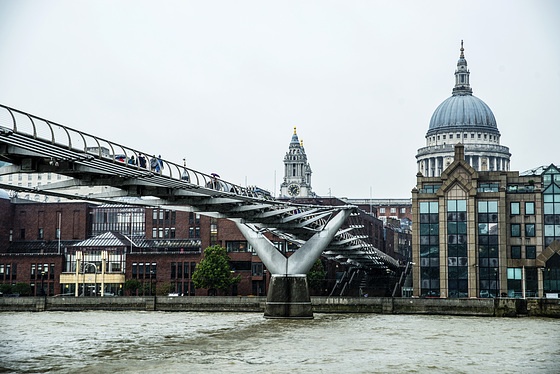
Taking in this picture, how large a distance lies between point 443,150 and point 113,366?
150m

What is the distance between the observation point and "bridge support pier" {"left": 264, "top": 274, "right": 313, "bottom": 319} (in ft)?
206

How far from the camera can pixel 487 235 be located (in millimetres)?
84438

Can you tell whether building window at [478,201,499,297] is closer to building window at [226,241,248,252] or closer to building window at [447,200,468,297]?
building window at [447,200,468,297]

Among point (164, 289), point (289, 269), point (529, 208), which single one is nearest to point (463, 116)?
point (164, 289)

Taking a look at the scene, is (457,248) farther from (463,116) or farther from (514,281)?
(463,116)

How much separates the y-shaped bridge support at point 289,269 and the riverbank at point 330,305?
36.9ft

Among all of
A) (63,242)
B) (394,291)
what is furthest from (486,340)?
(63,242)

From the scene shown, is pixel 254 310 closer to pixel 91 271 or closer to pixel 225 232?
pixel 225 232

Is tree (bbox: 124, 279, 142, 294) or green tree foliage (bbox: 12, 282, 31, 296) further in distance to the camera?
green tree foliage (bbox: 12, 282, 31, 296)

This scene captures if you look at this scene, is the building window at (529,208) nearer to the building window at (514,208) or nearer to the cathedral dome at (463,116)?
the building window at (514,208)

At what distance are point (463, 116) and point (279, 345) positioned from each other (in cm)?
14498

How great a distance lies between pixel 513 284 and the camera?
83.1 m

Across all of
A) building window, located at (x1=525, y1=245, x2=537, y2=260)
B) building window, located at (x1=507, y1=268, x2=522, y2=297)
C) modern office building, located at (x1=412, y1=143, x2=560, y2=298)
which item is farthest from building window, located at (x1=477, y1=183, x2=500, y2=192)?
building window, located at (x1=507, y1=268, x2=522, y2=297)

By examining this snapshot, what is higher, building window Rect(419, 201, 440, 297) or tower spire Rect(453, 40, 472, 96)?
tower spire Rect(453, 40, 472, 96)
